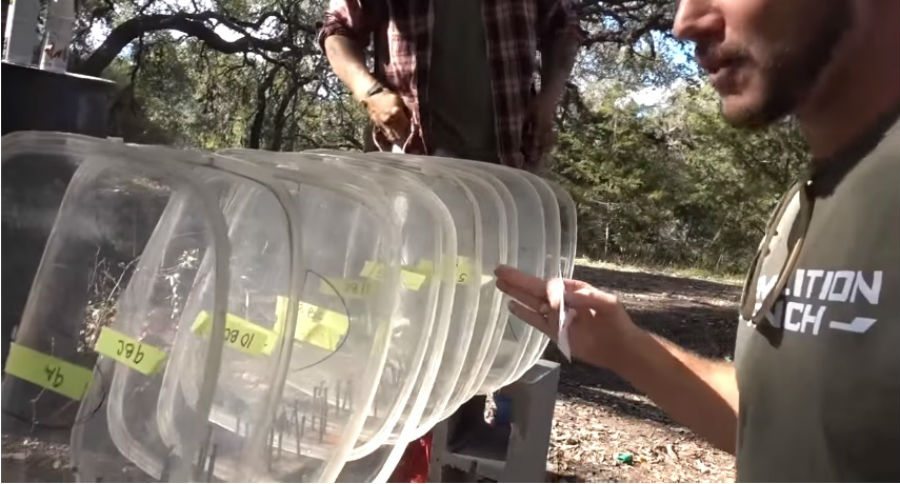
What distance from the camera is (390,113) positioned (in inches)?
52.2

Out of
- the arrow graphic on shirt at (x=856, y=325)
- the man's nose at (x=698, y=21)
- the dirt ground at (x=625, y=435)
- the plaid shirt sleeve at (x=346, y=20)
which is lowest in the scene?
the dirt ground at (x=625, y=435)

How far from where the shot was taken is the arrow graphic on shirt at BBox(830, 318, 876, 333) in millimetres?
627

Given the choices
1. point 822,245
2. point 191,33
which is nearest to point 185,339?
point 822,245

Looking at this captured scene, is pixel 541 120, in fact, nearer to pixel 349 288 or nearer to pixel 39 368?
pixel 349 288

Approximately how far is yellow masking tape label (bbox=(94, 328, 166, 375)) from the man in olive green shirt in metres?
0.50

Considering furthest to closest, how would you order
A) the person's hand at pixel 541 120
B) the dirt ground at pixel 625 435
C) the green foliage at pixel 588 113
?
the green foliage at pixel 588 113 < the dirt ground at pixel 625 435 < the person's hand at pixel 541 120

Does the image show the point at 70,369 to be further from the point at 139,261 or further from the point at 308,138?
the point at 308,138

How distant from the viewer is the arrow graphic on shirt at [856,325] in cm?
63

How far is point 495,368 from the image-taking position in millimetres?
1305

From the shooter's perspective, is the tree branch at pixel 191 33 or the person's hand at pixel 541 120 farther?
the tree branch at pixel 191 33

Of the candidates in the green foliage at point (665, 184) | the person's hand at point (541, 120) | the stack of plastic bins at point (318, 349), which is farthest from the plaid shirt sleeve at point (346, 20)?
the green foliage at point (665, 184)

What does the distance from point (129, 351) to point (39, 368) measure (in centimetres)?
6

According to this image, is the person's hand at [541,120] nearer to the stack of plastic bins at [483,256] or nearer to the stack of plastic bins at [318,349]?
the stack of plastic bins at [483,256]

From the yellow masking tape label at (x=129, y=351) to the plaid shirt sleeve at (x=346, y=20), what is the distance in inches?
32.0
